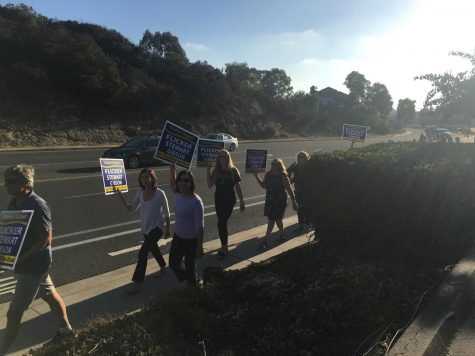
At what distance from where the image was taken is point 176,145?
6406mm

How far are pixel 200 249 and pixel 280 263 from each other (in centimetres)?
98

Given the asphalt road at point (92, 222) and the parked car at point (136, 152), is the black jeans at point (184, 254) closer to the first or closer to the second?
the asphalt road at point (92, 222)

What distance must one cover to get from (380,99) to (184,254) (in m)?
120

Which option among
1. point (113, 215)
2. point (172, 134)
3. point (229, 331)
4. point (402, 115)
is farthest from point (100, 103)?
point (402, 115)

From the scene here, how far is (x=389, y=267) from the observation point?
5121mm

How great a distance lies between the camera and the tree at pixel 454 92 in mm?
10039

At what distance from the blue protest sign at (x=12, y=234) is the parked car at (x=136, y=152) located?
1671 centimetres

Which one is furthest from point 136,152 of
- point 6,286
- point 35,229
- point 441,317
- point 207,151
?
point 441,317

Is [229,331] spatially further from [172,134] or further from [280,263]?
[172,134]

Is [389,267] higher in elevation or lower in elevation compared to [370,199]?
lower

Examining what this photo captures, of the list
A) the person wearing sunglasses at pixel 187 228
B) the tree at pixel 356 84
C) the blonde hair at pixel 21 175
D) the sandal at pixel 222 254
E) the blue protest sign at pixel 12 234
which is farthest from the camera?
the tree at pixel 356 84

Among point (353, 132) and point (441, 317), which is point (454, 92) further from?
point (441, 317)

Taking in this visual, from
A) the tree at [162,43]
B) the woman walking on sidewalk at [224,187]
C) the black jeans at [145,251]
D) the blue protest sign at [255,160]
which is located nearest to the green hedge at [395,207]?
the woman walking on sidewalk at [224,187]

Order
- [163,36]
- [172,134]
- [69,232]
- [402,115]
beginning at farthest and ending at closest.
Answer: [402,115] < [163,36] < [69,232] < [172,134]
